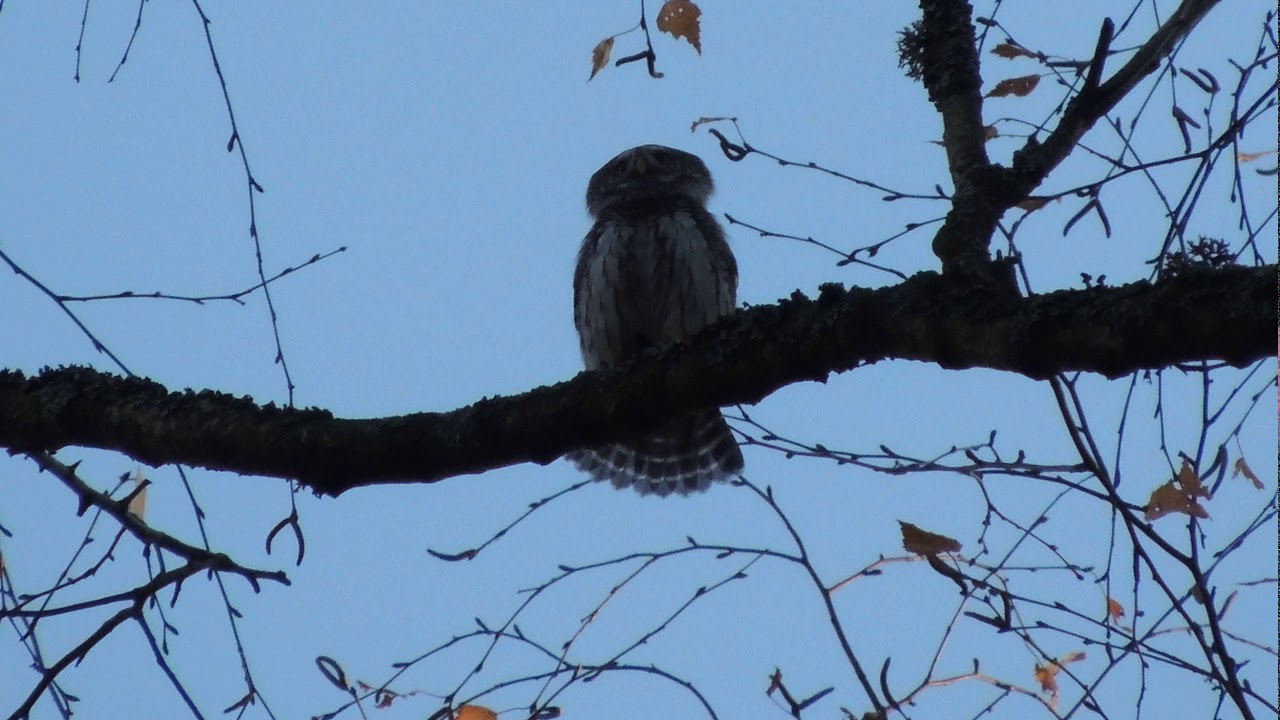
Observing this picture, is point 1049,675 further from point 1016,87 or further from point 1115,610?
point 1016,87

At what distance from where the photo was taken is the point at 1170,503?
10.7 ft

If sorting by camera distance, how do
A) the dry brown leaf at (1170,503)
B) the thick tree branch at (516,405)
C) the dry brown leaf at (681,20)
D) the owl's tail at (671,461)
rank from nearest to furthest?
the thick tree branch at (516,405), the dry brown leaf at (1170,503), the dry brown leaf at (681,20), the owl's tail at (671,461)

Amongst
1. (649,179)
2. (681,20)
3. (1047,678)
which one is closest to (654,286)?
(649,179)

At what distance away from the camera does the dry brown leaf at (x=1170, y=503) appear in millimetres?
3195

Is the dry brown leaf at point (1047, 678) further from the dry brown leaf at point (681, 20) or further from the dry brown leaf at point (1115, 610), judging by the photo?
the dry brown leaf at point (681, 20)

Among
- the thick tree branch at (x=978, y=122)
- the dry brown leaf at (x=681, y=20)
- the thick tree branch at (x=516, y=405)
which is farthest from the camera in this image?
the dry brown leaf at (x=681, y=20)

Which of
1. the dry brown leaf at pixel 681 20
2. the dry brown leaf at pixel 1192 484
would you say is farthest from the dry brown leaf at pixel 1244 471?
the dry brown leaf at pixel 681 20

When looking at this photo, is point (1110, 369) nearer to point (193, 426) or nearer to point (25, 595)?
point (193, 426)

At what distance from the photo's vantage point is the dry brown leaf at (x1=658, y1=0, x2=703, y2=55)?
385cm

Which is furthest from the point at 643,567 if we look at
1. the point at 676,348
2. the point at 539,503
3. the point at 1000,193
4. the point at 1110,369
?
the point at 1110,369

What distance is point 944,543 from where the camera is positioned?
11.1ft

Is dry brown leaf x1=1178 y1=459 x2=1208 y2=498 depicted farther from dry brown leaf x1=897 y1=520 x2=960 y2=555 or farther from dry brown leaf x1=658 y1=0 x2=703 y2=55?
dry brown leaf x1=658 y1=0 x2=703 y2=55

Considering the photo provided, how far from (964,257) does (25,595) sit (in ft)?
7.93

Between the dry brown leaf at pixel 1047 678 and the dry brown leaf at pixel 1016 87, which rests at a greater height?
the dry brown leaf at pixel 1016 87
